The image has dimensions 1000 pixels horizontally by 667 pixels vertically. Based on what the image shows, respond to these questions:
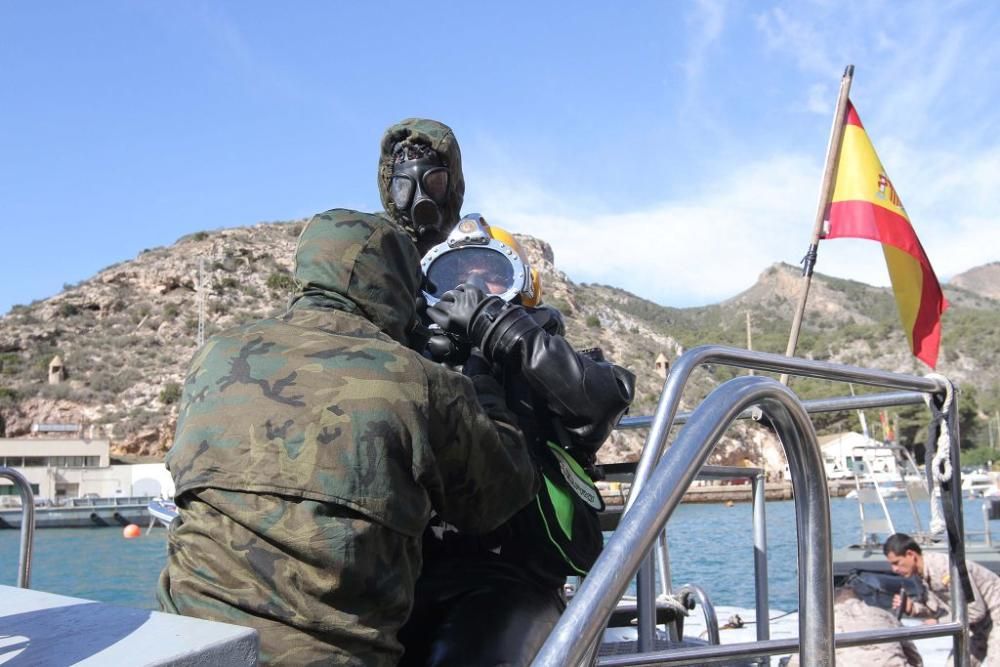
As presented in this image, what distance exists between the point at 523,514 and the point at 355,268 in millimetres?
559

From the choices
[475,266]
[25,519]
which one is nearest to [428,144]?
[475,266]

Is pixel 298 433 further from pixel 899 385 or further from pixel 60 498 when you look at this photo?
pixel 60 498

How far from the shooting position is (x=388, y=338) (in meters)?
1.57

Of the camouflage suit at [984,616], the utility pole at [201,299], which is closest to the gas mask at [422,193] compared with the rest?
the camouflage suit at [984,616]

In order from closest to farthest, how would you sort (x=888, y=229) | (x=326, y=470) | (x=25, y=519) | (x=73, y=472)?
(x=326, y=470), (x=25, y=519), (x=888, y=229), (x=73, y=472)

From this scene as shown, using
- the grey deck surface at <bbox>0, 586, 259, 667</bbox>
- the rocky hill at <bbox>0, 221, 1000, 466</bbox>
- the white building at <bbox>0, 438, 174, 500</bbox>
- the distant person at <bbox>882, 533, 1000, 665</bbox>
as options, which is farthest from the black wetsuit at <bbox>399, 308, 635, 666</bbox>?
the white building at <bbox>0, 438, 174, 500</bbox>

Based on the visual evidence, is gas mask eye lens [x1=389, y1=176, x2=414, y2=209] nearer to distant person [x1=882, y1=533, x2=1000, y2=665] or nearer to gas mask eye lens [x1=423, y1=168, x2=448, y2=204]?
gas mask eye lens [x1=423, y1=168, x2=448, y2=204]

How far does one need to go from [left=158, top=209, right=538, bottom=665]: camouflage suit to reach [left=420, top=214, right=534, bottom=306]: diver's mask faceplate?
419 mm

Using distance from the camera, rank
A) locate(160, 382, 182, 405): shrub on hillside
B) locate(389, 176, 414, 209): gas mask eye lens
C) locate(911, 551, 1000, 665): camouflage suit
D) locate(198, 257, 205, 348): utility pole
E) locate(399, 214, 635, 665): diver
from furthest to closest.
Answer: locate(198, 257, 205, 348): utility pole → locate(160, 382, 182, 405): shrub on hillside → locate(911, 551, 1000, 665): camouflage suit → locate(389, 176, 414, 209): gas mask eye lens → locate(399, 214, 635, 665): diver

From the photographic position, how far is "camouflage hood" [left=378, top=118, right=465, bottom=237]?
7.93 ft

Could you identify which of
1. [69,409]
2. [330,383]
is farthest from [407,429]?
[69,409]

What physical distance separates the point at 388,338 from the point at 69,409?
196ft

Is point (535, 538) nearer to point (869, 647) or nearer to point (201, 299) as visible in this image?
point (869, 647)

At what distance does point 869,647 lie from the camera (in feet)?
13.3
